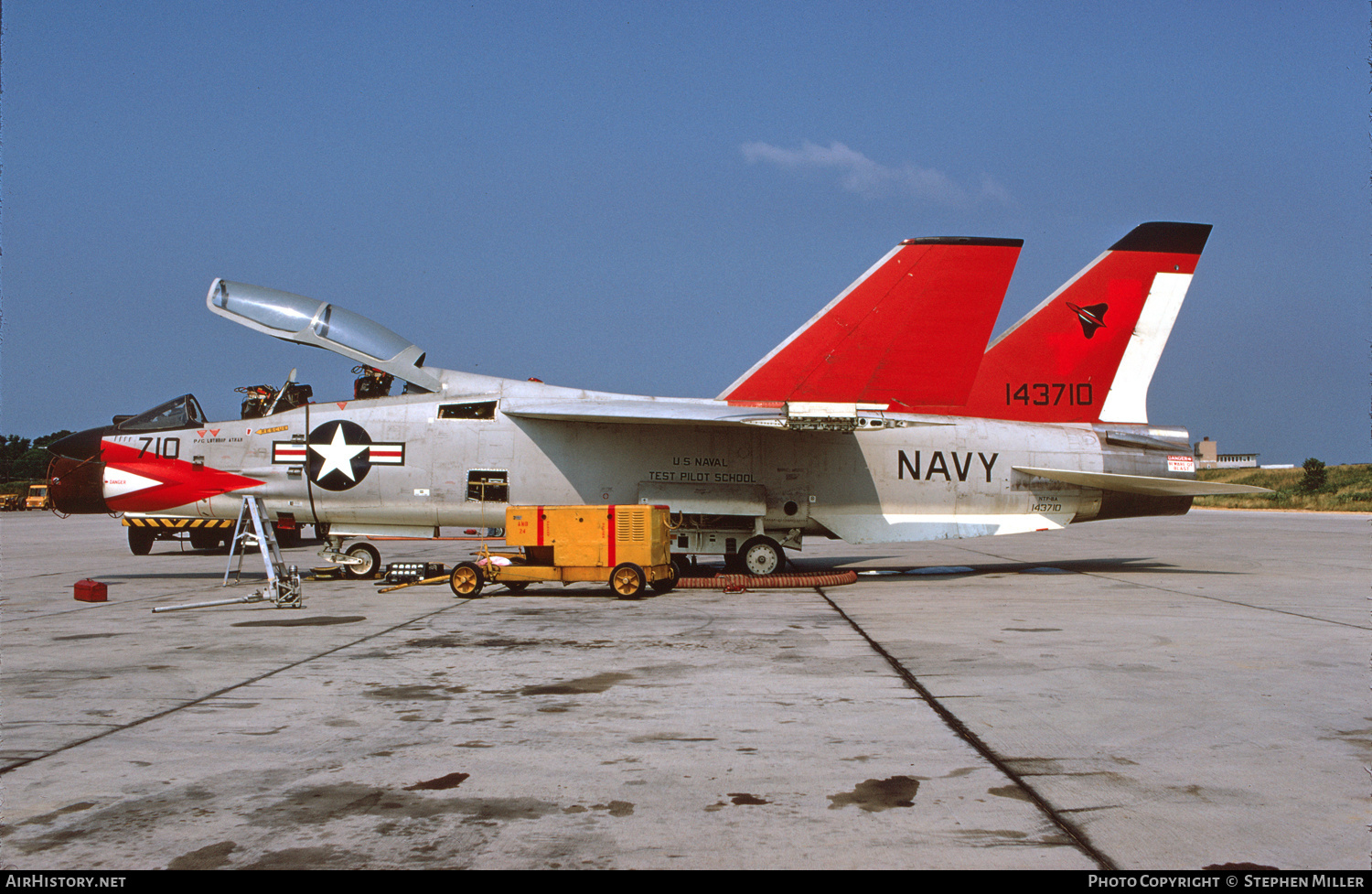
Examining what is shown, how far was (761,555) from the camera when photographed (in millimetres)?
14469

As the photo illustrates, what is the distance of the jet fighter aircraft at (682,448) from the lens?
561 inches

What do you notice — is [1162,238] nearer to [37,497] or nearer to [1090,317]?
[1090,317]

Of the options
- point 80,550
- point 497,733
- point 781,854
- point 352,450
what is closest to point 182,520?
point 352,450

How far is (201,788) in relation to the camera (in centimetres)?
420

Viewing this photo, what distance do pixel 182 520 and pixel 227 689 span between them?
12739mm

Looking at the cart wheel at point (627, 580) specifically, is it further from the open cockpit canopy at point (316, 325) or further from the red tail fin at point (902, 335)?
the open cockpit canopy at point (316, 325)

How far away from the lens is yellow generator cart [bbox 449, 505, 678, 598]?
11.9 meters

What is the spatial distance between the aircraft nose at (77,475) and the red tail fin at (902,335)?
10.5m

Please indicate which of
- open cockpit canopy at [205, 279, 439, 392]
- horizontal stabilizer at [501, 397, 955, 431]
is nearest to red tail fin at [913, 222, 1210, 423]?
horizontal stabilizer at [501, 397, 955, 431]

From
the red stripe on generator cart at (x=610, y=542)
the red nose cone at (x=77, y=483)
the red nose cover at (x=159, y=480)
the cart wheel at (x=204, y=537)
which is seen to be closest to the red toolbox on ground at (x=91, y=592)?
the red nose cover at (x=159, y=480)

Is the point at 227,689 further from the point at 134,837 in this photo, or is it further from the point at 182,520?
the point at 182,520

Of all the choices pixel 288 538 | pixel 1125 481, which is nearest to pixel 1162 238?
pixel 1125 481

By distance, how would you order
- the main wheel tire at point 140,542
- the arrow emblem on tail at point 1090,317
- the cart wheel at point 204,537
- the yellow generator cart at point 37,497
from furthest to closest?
the yellow generator cart at point 37,497 < the main wheel tire at point 140,542 < the cart wheel at point 204,537 < the arrow emblem on tail at point 1090,317

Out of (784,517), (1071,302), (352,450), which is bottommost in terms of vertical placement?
(784,517)
